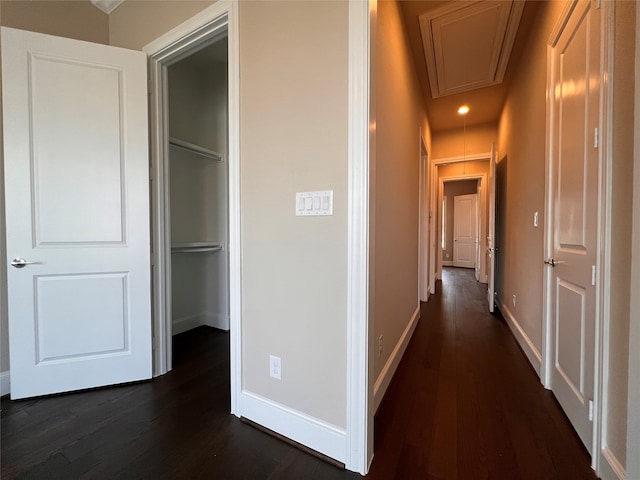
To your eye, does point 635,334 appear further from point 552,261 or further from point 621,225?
point 552,261

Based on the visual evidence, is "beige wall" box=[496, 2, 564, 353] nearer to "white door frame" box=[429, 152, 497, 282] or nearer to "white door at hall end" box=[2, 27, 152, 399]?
"white door frame" box=[429, 152, 497, 282]

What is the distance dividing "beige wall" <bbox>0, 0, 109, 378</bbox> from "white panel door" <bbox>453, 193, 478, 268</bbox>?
27.9 feet

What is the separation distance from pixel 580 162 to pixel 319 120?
143 cm

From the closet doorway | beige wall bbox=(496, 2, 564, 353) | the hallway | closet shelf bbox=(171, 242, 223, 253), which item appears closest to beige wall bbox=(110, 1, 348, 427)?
the hallway

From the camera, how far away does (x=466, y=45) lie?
244cm

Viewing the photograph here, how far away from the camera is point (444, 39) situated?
2379 mm

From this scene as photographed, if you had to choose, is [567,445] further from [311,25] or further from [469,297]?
[469,297]

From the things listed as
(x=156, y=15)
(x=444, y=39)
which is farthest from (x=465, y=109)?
(x=156, y=15)

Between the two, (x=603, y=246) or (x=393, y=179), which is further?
(x=393, y=179)

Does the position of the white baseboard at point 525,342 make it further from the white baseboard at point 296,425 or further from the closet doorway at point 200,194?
the closet doorway at point 200,194

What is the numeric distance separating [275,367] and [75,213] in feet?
5.40

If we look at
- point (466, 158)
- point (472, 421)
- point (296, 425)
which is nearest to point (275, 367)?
point (296, 425)

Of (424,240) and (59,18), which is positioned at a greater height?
(59,18)

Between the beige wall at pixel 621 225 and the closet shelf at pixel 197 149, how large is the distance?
2844mm
